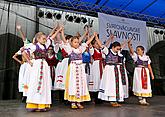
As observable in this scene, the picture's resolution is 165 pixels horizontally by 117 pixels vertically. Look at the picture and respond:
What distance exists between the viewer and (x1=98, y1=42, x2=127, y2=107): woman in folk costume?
3641 mm

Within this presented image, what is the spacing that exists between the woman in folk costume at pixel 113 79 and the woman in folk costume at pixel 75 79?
0.46 metres

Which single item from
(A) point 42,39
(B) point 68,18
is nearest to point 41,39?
(A) point 42,39

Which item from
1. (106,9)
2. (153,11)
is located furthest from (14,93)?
(153,11)

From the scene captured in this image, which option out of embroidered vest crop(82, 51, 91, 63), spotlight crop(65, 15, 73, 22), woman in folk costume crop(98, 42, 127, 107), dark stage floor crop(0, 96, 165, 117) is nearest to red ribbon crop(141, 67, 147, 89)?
woman in folk costume crop(98, 42, 127, 107)

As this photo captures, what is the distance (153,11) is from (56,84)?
11.6ft

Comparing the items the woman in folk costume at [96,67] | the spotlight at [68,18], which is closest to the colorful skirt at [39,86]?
the woman in folk costume at [96,67]

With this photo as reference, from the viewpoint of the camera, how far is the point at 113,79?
145 inches

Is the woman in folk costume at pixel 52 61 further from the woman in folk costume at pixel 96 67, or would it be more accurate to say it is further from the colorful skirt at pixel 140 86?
the colorful skirt at pixel 140 86

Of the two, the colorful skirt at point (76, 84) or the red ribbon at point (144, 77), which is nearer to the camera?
the colorful skirt at point (76, 84)

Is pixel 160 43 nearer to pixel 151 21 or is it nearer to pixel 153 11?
pixel 151 21

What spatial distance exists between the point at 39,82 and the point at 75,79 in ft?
1.97

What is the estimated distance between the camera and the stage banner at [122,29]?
5574 millimetres

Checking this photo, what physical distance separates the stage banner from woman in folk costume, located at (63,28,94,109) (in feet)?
7.24

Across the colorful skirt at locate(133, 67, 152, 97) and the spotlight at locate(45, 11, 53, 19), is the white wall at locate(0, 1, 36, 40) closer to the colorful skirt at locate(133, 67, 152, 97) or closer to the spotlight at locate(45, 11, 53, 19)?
the spotlight at locate(45, 11, 53, 19)
